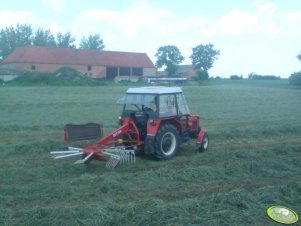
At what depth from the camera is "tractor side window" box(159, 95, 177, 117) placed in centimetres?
1039

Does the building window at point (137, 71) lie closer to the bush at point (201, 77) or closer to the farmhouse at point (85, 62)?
the farmhouse at point (85, 62)

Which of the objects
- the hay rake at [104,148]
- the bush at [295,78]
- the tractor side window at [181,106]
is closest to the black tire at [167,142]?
the hay rake at [104,148]

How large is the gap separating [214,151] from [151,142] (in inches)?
86.9

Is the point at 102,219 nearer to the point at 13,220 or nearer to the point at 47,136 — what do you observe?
the point at 13,220

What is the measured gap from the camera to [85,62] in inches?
2532

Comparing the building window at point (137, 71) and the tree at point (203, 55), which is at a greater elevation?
the tree at point (203, 55)

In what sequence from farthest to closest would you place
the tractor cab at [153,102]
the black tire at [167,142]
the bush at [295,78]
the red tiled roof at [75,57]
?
1. the red tiled roof at [75,57]
2. the bush at [295,78]
3. the tractor cab at [153,102]
4. the black tire at [167,142]

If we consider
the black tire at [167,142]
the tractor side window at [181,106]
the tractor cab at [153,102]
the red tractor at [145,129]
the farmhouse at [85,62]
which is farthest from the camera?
the farmhouse at [85,62]

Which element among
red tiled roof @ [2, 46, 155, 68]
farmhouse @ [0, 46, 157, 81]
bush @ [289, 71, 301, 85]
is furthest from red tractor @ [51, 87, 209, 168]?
red tiled roof @ [2, 46, 155, 68]

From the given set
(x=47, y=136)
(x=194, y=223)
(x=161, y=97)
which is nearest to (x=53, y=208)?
(x=194, y=223)

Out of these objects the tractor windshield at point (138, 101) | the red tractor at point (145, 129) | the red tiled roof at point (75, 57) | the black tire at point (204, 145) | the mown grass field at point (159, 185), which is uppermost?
the red tiled roof at point (75, 57)

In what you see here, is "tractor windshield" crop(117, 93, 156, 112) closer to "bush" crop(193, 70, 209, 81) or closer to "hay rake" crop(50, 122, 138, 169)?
"hay rake" crop(50, 122, 138, 169)

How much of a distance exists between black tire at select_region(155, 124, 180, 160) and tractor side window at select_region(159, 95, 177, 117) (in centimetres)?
32

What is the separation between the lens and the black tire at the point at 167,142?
1005cm
